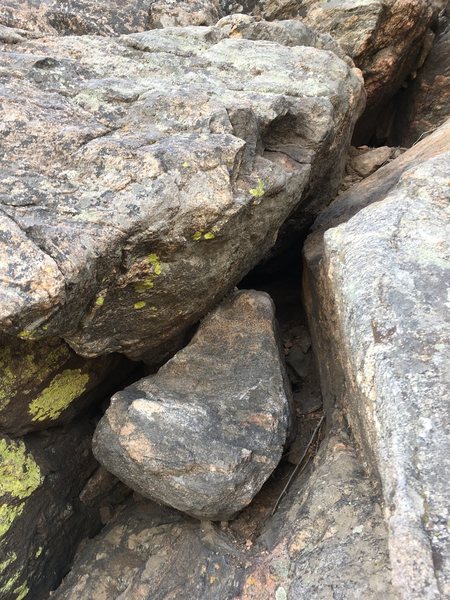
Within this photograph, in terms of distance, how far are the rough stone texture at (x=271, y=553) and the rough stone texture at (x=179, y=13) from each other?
5.57m

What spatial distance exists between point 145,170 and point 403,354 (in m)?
2.31

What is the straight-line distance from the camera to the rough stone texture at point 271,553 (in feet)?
10.5

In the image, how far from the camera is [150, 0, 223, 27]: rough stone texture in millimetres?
6301

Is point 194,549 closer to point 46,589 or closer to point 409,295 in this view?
point 46,589

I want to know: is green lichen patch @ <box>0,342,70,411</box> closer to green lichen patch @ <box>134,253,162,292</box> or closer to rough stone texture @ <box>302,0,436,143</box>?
green lichen patch @ <box>134,253,162,292</box>

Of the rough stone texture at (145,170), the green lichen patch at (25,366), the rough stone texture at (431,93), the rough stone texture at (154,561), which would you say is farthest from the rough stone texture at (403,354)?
the rough stone texture at (431,93)

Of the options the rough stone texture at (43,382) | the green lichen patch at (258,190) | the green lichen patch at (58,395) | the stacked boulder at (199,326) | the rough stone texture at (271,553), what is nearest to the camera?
the stacked boulder at (199,326)

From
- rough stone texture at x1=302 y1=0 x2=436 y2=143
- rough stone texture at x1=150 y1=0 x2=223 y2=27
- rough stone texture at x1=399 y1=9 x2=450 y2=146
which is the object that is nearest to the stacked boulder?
rough stone texture at x1=150 y1=0 x2=223 y2=27

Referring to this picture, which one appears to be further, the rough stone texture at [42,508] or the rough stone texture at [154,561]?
the rough stone texture at [42,508]

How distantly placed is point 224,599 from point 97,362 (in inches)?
99.1

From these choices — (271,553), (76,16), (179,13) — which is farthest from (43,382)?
(179,13)

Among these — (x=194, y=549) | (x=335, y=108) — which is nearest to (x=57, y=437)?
(x=194, y=549)

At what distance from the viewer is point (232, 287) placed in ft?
16.3

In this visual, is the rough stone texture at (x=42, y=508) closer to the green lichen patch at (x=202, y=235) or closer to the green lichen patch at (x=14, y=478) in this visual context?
the green lichen patch at (x=14, y=478)
